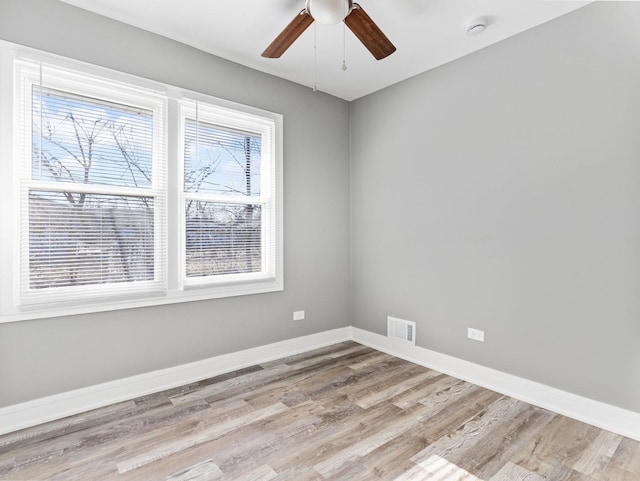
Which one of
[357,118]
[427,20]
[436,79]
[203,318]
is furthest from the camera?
[357,118]

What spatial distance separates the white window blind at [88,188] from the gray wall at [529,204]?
2346 mm

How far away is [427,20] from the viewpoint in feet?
8.72

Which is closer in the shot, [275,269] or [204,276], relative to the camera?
[204,276]

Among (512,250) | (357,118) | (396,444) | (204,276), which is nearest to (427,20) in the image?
(357,118)

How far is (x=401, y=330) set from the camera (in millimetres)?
3662

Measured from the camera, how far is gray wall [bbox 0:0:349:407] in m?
2.37

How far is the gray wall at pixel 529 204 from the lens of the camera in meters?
2.31

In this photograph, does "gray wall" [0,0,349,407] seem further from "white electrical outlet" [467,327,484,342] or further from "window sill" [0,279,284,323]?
"white electrical outlet" [467,327,484,342]

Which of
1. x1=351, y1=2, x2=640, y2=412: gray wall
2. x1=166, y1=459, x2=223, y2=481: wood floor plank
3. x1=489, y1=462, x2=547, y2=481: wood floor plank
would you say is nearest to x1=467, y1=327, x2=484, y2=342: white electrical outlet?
x1=351, y1=2, x2=640, y2=412: gray wall

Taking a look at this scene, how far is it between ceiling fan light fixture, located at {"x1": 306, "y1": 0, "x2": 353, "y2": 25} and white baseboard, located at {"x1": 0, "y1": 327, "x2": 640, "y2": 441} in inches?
110

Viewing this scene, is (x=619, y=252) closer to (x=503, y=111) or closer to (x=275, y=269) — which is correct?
(x=503, y=111)

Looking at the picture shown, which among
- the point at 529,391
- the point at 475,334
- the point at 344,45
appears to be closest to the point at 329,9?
the point at 344,45

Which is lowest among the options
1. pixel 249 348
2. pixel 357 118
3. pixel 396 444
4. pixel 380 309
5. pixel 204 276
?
pixel 396 444

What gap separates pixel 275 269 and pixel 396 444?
195 centimetres
